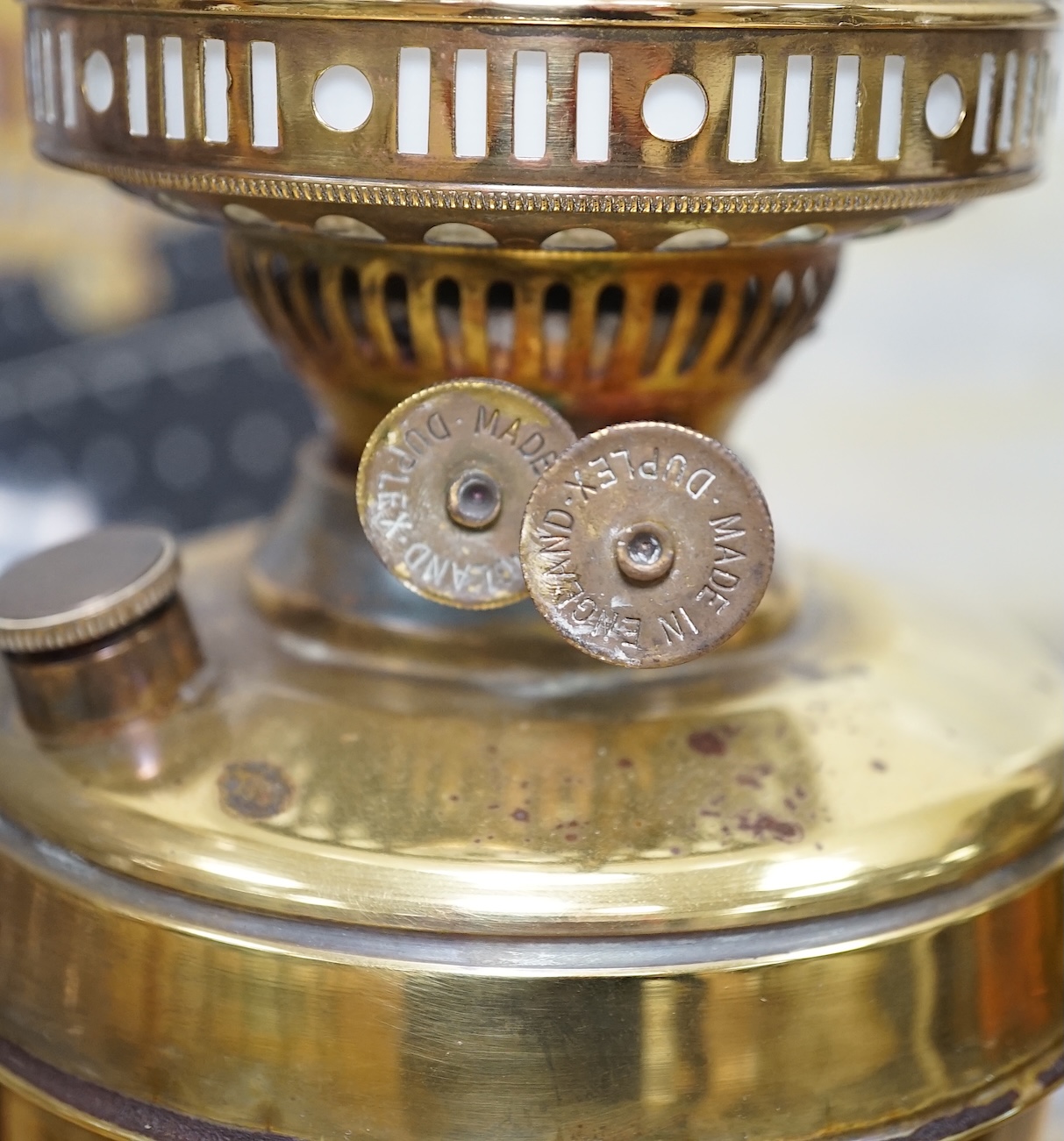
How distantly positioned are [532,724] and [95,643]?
0.64 ft

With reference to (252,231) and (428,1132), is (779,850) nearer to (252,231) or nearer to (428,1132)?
(428,1132)

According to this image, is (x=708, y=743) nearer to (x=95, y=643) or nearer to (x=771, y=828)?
(x=771, y=828)

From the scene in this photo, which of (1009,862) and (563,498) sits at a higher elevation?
(563,498)

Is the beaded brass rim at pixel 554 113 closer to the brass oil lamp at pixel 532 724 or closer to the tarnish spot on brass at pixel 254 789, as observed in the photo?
the brass oil lamp at pixel 532 724

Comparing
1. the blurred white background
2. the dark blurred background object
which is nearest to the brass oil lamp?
the dark blurred background object

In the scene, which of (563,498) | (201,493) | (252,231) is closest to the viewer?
(563,498)

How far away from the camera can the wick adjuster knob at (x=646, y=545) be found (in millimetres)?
560

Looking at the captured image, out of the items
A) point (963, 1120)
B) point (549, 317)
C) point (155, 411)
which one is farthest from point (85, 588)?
point (155, 411)

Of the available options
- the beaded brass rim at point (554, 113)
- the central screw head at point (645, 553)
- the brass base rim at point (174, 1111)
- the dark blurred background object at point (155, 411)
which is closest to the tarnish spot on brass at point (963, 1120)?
the brass base rim at point (174, 1111)

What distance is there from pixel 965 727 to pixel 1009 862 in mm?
71

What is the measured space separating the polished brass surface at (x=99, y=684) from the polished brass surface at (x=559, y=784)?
1 centimetres

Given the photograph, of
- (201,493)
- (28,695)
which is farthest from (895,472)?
(28,695)

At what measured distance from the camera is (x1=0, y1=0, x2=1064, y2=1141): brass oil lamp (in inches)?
21.1

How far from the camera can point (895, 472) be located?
1.69 metres
